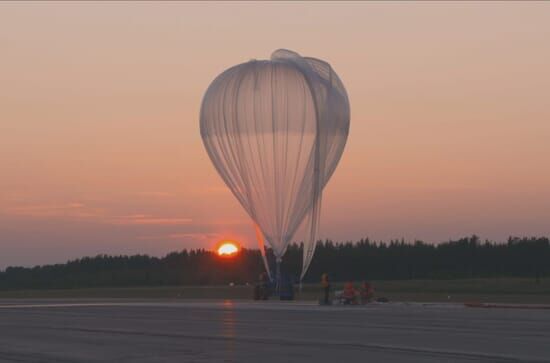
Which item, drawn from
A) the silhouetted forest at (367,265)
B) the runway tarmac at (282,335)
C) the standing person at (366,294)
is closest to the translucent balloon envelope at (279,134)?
the standing person at (366,294)

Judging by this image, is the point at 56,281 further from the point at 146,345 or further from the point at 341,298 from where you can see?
the point at 146,345

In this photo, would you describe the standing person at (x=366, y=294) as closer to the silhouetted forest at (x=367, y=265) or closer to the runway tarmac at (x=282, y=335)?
the runway tarmac at (x=282, y=335)

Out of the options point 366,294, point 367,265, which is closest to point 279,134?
point 366,294

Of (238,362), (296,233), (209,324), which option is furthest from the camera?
(296,233)

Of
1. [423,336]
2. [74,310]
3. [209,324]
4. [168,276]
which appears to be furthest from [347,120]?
[168,276]

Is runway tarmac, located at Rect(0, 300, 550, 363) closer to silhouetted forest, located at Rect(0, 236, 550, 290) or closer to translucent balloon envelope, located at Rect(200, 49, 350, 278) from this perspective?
translucent balloon envelope, located at Rect(200, 49, 350, 278)

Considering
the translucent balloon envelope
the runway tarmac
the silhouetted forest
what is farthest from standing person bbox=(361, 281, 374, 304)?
the silhouetted forest

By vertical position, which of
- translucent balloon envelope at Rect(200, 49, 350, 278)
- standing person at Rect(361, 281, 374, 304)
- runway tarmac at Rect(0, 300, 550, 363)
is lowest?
runway tarmac at Rect(0, 300, 550, 363)
